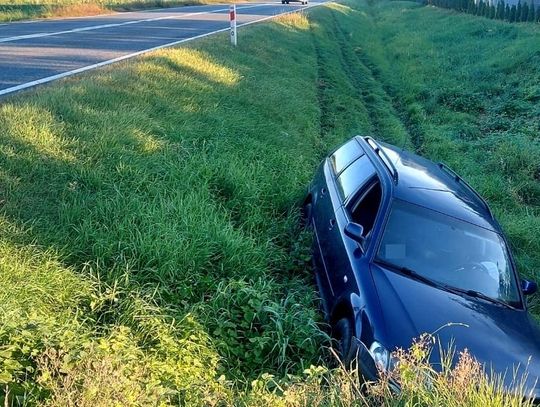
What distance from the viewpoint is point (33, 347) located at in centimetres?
345

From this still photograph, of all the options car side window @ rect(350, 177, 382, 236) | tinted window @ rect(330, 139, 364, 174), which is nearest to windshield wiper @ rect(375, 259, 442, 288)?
car side window @ rect(350, 177, 382, 236)

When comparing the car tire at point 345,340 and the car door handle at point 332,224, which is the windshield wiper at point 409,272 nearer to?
the car tire at point 345,340

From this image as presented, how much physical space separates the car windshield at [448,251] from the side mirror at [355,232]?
0.18m

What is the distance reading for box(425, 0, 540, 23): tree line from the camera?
26.8 m

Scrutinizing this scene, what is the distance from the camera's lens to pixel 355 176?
6199 millimetres

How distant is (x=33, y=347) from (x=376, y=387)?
197cm

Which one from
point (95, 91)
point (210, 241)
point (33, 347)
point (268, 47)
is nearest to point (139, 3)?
point (268, 47)

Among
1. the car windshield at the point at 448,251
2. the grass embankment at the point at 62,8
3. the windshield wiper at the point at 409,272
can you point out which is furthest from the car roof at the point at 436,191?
the grass embankment at the point at 62,8

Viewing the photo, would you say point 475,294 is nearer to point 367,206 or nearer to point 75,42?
point 367,206

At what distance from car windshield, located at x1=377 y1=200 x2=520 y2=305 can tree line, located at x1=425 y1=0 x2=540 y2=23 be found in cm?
2422

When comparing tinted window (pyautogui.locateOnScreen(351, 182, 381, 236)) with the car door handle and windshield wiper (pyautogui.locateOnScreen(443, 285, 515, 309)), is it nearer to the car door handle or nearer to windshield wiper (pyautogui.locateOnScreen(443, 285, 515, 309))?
the car door handle

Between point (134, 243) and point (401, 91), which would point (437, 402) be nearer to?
point (134, 243)

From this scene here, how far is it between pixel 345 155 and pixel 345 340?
10.2 ft

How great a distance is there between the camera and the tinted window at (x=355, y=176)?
595 cm
